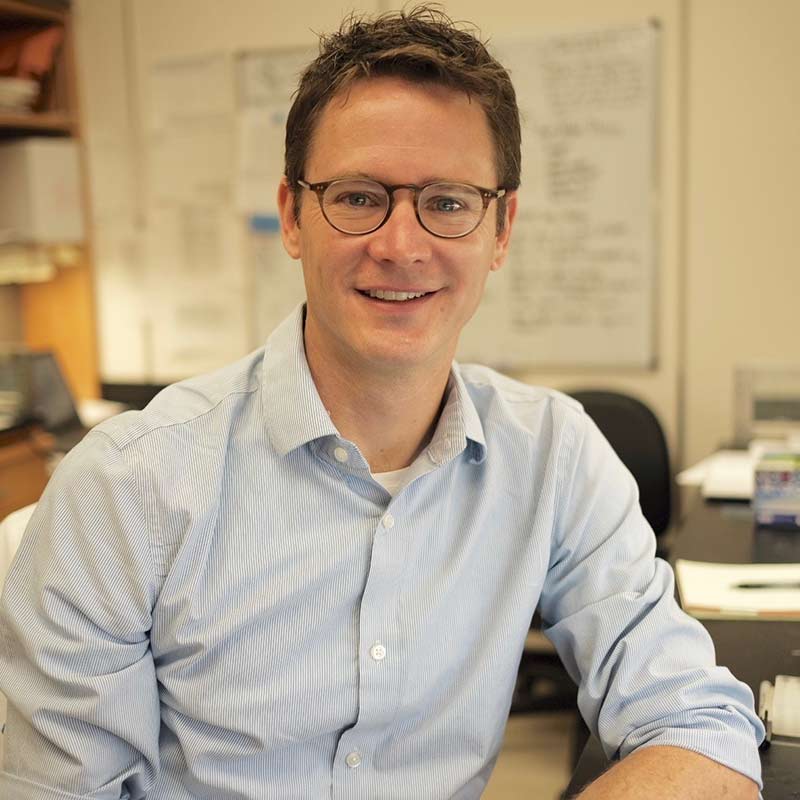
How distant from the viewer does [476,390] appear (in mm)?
1438

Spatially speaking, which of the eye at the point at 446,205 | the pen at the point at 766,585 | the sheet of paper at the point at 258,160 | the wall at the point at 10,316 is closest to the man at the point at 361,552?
the eye at the point at 446,205

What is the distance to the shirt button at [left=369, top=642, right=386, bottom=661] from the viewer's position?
1.17 m

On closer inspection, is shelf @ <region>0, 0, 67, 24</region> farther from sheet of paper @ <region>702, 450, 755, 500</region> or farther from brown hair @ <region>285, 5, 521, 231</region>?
sheet of paper @ <region>702, 450, 755, 500</region>

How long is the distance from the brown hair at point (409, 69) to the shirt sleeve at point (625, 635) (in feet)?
1.34

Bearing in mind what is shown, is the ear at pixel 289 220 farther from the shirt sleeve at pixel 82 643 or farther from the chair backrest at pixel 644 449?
the chair backrest at pixel 644 449

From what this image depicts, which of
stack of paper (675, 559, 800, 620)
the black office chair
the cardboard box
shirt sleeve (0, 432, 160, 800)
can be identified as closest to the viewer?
shirt sleeve (0, 432, 160, 800)

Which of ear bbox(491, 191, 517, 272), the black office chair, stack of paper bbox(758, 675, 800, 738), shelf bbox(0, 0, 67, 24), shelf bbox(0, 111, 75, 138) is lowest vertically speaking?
the black office chair

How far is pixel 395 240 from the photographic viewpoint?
1201 mm

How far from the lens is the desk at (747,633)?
1124 millimetres

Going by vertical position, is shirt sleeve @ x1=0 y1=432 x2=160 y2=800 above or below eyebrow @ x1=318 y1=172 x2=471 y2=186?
below

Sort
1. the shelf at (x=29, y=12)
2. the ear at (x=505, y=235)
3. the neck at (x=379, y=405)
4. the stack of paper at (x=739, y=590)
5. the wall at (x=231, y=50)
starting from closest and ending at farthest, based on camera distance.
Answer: the neck at (x=379, y=405) < the ear at (x=505, y=235) < the stack of paper at (x=739, y=590) < the wall at (x=231, y=50) < the shelf at (x=29, y=12)

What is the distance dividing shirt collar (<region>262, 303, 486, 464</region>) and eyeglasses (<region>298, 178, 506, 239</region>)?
0.59 feet

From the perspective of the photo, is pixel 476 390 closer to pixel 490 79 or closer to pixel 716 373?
Result: pixel 490 79

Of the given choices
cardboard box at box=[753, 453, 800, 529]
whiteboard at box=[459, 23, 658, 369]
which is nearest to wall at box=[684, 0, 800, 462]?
whiteboard at box=[459, 23, 658, 369]
